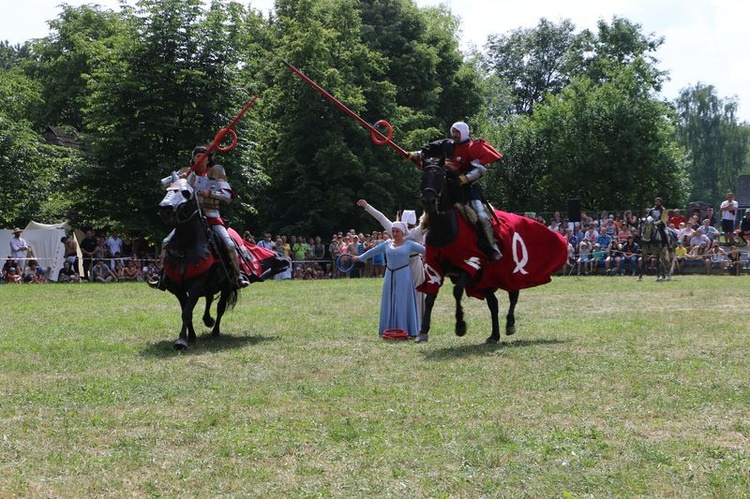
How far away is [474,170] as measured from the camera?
12.4 metres

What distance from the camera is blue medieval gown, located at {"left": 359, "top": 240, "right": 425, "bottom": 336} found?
1371 cm

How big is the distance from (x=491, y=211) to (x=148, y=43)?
87.1 feet

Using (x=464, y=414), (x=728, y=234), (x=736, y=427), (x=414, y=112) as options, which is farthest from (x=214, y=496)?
(x=414, y=112)

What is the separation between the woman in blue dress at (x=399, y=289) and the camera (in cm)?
1371

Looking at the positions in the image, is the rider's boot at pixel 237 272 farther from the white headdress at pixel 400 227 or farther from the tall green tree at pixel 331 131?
the tall green tree at pixel 331 131

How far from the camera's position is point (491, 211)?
12.8 metres

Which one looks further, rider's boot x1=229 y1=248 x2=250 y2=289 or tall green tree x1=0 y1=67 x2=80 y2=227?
tall green tree x1=0 y1=67 x2=80 y2=227

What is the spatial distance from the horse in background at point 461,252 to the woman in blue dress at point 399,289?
94 cm

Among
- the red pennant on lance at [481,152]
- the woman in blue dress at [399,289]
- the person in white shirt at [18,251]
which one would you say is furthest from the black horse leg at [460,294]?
the person in white shirt at [18,251]

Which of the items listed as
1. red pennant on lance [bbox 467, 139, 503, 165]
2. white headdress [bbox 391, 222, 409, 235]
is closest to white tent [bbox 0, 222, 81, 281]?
white headdress [bbox 391, 222, 409, 235]

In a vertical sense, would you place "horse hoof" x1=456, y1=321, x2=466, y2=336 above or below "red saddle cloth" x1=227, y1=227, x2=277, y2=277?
below

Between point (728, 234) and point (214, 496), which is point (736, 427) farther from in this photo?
point (728, 234)

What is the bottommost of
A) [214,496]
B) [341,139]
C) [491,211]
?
[214,496]

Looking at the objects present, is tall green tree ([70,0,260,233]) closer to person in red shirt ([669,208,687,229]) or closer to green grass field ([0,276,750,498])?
person in red shirt ([669,208,687,229])
